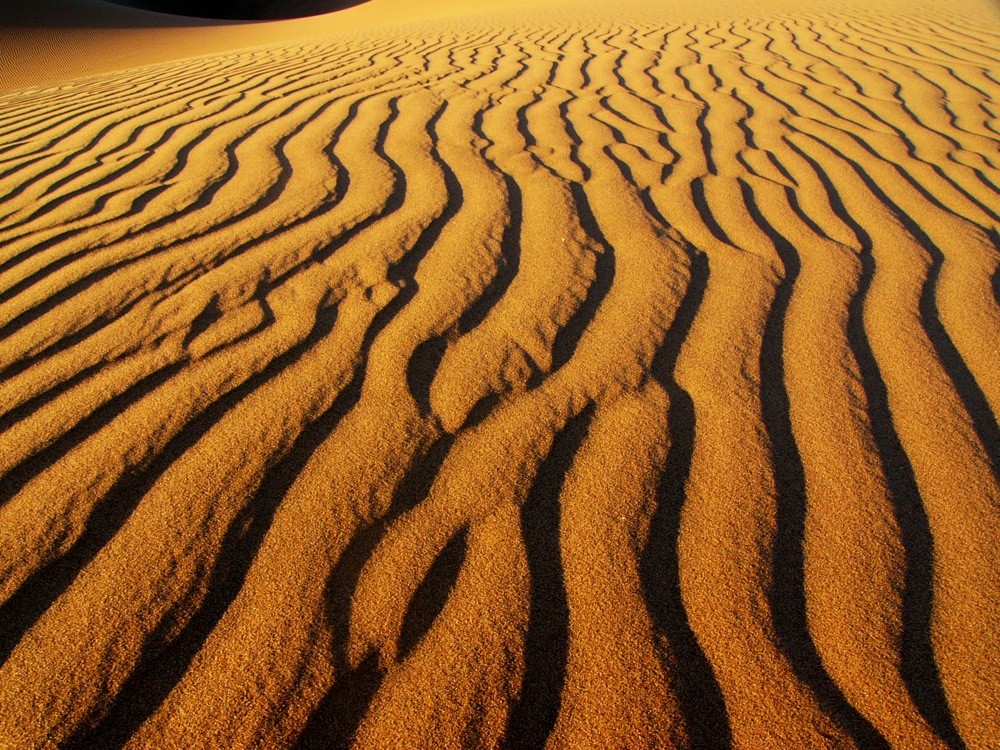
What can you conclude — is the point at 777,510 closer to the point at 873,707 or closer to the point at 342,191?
the point at 873,707

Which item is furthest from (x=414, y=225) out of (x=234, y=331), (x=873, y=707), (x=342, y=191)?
(x=873, y=707)

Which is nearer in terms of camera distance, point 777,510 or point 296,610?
point 296,610

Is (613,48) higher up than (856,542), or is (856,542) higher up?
(856,542)

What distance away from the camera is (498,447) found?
1.53 meters

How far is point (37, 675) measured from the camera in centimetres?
107

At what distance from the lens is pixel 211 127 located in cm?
365

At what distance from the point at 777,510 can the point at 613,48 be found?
539cm

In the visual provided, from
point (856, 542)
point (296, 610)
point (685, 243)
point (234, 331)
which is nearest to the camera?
point (296, 610)

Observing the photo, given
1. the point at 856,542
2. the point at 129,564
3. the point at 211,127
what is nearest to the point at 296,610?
the point at 129,564

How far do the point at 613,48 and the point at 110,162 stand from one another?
13.7 feet

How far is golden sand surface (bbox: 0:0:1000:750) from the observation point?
3.54 ft

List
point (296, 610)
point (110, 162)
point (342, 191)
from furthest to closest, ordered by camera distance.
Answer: point (110, 162) < point (342, 191) < point (296, 610)

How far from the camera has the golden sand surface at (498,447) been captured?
42.5 inches

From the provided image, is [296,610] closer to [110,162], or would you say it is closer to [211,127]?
[110,162]
